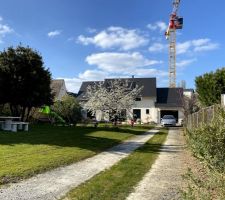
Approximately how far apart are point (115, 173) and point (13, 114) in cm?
2404

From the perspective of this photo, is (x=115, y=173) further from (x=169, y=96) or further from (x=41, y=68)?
(x=169, y=96)

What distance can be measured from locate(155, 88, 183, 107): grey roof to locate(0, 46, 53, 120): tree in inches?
1393

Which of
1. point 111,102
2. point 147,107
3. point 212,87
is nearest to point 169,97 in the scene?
point 147,107

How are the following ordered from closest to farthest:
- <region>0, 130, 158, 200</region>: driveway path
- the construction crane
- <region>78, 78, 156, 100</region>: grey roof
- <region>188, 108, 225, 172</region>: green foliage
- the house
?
<region>0, 130, 158, 200</region>: driveway path
<region>188, 108, 225, 172</region>: green foliage
the house
<region>78, 78, 156, 100</region>: grey roof
the construction crane

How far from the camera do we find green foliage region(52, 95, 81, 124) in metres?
40.8

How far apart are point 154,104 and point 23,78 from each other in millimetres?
36916

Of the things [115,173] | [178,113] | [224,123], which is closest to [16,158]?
[115,173]

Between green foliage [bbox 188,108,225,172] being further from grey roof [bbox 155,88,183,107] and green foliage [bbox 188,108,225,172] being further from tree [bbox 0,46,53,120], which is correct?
grey roof [bbox 155,88,183,107]

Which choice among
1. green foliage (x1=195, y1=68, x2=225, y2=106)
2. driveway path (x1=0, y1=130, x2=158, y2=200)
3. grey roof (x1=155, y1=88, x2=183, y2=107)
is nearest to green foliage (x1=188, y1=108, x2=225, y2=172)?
driveway path (x1=0, y1=130, x2=158, y2=200)

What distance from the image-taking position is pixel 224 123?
30.0 ft

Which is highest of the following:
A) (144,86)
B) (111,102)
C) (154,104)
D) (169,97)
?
(144,86)

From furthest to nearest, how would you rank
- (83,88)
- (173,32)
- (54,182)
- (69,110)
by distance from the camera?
(173,32) < (83,88) < (69,110) < (54,182)

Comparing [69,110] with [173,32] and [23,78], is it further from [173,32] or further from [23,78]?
[173,32]

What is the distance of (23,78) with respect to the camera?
3100 centimetres
